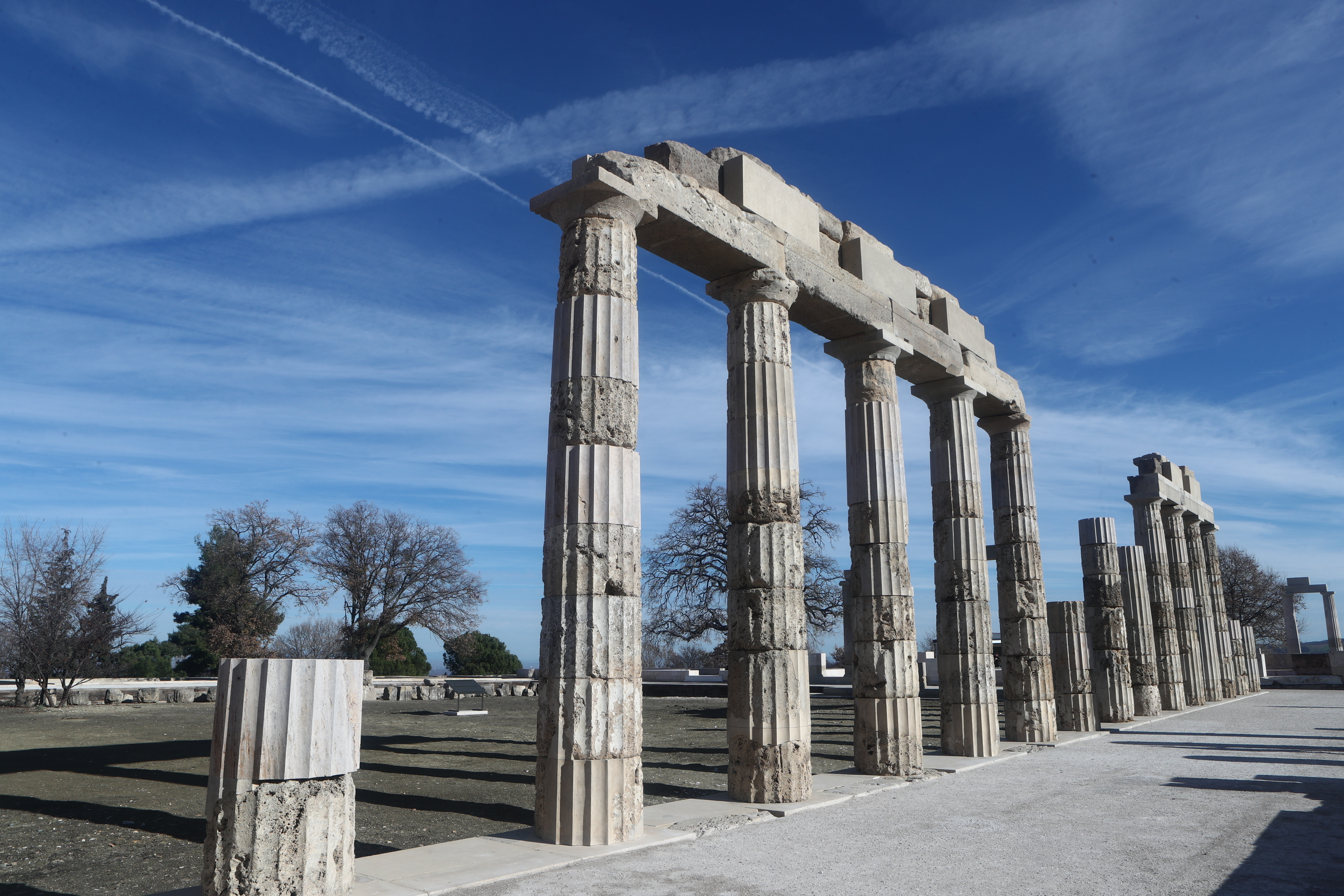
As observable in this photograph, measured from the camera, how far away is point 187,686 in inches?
1001

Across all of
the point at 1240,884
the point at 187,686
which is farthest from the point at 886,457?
the point at 187,686

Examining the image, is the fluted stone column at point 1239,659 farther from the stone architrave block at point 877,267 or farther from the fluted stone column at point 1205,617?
the stone architrave block at point 877,267

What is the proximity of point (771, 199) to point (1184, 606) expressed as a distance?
2034 cm

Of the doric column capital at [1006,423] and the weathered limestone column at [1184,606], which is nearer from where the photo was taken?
the doric column capital at [1006,423]

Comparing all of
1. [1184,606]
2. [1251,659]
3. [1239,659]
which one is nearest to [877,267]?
[1184,606]

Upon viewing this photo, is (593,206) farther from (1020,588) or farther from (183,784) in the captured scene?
(1020,588)

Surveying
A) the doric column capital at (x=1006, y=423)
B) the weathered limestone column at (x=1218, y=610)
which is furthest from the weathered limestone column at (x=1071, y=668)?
the weathered limestone column at (x=1218, y=610)

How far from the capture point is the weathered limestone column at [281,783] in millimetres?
4996

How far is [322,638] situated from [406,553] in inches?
938

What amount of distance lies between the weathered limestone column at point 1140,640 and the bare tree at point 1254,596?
107 feet

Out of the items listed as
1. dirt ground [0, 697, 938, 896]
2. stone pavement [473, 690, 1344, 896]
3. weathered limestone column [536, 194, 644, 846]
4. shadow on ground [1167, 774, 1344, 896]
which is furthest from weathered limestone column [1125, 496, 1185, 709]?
weathered limestone column [536, 194, 644, 846]

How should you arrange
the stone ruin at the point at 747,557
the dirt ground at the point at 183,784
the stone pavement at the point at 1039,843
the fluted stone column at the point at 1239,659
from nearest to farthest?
the stone ruin at the point at 747,557, the stone pavement at the point at 1039,843, the dirt ground at the point at 183,784, the fluted stone column at the point at 1239,659

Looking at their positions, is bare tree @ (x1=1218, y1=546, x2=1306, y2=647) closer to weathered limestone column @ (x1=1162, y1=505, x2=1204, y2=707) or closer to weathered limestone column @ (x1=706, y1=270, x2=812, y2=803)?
weathered limestone column @ (x1=1162, y1=505, x2=1204, y2=707)

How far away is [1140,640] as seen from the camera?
2042cm
